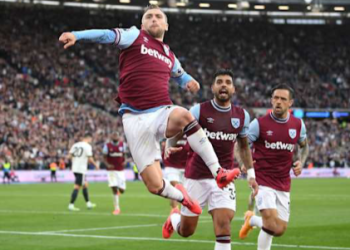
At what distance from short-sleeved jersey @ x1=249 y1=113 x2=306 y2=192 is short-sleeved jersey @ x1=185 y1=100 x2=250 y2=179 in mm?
1110

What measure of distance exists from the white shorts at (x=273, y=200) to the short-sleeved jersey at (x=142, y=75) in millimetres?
3330

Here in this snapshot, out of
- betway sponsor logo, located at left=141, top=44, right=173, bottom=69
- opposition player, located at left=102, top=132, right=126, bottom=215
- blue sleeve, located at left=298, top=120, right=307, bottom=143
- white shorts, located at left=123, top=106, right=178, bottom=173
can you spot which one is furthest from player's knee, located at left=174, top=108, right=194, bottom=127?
opposition player, located at left=102, top=132, right=126, bottom=215

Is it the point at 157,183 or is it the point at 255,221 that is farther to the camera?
the point at 255,221

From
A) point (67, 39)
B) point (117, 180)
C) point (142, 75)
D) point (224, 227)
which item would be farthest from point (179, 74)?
point (117, 180)

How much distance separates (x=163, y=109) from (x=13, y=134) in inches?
1495

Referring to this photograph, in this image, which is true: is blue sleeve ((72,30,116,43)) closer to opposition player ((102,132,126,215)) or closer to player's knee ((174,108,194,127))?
player's knee ((174,108,194,127))

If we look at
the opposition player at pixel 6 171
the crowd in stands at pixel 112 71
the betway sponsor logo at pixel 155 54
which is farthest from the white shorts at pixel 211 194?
the crowd in stands at pixel 112 71

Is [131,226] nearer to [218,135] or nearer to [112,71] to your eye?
[218,135]

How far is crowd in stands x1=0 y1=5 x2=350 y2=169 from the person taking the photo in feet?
161

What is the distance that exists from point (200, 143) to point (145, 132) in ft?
2.47

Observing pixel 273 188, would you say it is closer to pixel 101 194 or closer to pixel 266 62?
pixel 101 194

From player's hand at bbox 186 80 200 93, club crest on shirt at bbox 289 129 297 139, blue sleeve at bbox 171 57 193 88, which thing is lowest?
club crest on shirt at bbox 289 129 297 139

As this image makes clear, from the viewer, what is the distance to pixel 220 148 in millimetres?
11664

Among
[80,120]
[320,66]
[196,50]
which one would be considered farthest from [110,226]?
[320,66]
